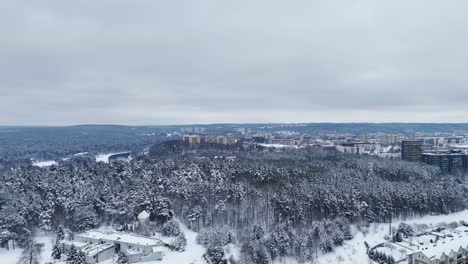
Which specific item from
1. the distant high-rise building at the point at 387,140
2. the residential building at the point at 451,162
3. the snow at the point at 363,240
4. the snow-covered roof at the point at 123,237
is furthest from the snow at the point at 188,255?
the distant high-rise building at the point at 387,140

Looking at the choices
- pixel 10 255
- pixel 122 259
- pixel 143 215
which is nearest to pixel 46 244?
pixel 10 255

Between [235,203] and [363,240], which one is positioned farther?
[235,203]

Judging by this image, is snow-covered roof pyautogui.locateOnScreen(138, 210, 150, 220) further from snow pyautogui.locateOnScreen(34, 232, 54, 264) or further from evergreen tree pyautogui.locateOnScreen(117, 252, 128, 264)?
snow pyautogui.locateOnScreen(34, 232, 54, 264)

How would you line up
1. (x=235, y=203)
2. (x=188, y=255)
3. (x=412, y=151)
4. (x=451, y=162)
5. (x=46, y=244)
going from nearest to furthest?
(x=188, y=255) < (x=46, y=244) < (x=235, y=203) < (x=451, y=162) < (x=412, y=151)

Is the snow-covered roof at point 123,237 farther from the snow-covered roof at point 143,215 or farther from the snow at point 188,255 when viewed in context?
the snow-covered roof at point 143,215

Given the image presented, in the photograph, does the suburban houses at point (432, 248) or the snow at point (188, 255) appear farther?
the snow at point (188, 255)

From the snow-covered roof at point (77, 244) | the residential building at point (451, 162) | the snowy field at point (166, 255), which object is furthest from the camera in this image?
the residential building at point (451, 162)

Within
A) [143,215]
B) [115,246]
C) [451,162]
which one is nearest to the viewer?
[115,246]

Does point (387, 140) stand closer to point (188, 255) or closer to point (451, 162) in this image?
point (451, 162)
